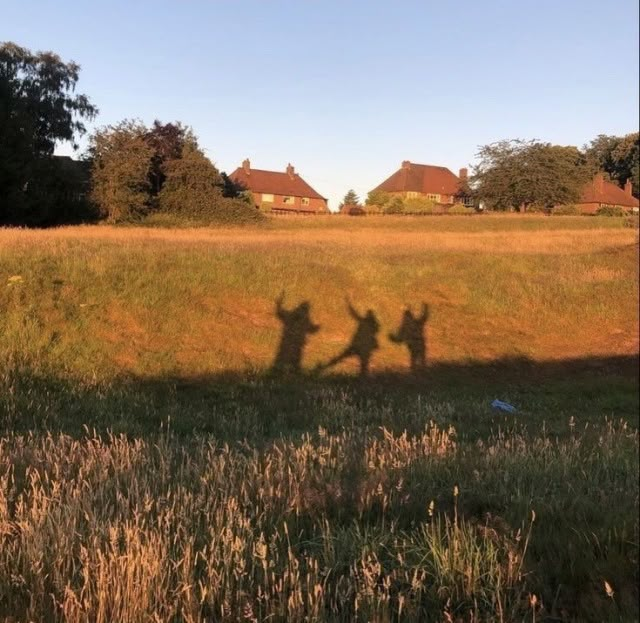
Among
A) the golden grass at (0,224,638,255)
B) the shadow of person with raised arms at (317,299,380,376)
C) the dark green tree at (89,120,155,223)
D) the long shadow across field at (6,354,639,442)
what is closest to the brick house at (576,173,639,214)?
the golden grass at (0,224,638,255)

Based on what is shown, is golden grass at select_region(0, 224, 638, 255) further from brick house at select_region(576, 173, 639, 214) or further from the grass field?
brick house at select_region(576, 173, 639, 214)

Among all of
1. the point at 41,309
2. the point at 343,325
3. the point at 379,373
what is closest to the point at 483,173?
the point at 343,325

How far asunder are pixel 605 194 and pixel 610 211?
2.89m

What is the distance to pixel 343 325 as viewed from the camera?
666 inches

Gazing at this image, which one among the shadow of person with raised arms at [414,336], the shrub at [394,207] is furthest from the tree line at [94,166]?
the shrub at [394,207]

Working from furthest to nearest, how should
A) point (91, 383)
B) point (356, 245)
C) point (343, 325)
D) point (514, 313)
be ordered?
1. point (356, 245)
2. point (514, 313)
3. point (343, 325)
4. point (91, 383)

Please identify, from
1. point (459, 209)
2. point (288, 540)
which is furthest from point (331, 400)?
point (459, 209)

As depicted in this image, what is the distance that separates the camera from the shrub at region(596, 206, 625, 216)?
44.2 meters

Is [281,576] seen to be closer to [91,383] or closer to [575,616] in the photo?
[575,616]

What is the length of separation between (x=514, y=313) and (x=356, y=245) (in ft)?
32.0

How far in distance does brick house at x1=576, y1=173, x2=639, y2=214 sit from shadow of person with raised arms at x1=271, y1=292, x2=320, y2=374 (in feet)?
81.3

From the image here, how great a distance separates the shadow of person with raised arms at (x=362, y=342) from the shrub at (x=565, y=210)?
2190 cm

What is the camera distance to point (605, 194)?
1676 inches

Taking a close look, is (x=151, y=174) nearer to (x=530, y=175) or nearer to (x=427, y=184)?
(x=530, y=175)
